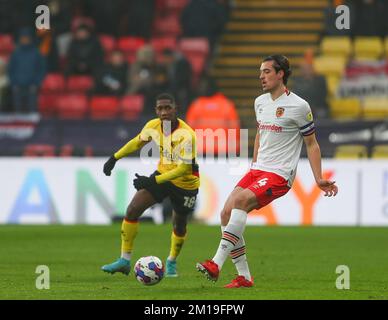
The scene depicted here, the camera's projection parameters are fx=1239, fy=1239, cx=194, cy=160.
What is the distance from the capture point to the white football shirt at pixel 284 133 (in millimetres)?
11805

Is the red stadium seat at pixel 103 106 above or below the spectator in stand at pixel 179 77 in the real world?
below

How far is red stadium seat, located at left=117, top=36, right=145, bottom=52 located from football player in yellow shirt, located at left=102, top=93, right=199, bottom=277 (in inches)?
560

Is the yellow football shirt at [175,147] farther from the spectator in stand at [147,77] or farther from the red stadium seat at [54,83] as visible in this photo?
the red stadium seat at [54,83]

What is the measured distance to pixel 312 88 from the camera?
77.5ft

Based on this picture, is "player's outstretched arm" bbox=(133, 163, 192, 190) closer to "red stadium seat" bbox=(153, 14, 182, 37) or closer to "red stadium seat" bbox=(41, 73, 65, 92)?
"red stadium seat" bbox=(41, 73, 65, 92)

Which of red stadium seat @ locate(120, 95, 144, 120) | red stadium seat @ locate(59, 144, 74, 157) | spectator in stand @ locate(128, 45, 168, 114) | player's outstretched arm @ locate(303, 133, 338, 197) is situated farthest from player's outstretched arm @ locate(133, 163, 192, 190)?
red stadium seat @ locate(120, 95, 144, 120)

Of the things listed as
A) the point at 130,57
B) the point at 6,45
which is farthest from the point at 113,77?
the point at 6,45

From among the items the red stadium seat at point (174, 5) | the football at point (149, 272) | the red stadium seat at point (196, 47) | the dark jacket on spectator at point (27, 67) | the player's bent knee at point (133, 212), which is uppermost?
the red stadium seat at point (174, 5)

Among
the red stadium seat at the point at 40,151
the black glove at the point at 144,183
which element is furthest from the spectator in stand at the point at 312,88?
the black glove at the point at 144,183

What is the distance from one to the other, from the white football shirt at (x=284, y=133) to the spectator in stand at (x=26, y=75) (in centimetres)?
1351

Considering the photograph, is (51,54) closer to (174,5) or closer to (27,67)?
(27,67)

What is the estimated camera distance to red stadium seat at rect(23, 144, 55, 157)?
2277cm

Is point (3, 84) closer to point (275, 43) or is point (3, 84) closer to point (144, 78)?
point (144, 78)

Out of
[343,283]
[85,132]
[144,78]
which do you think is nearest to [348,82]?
[144,78]
